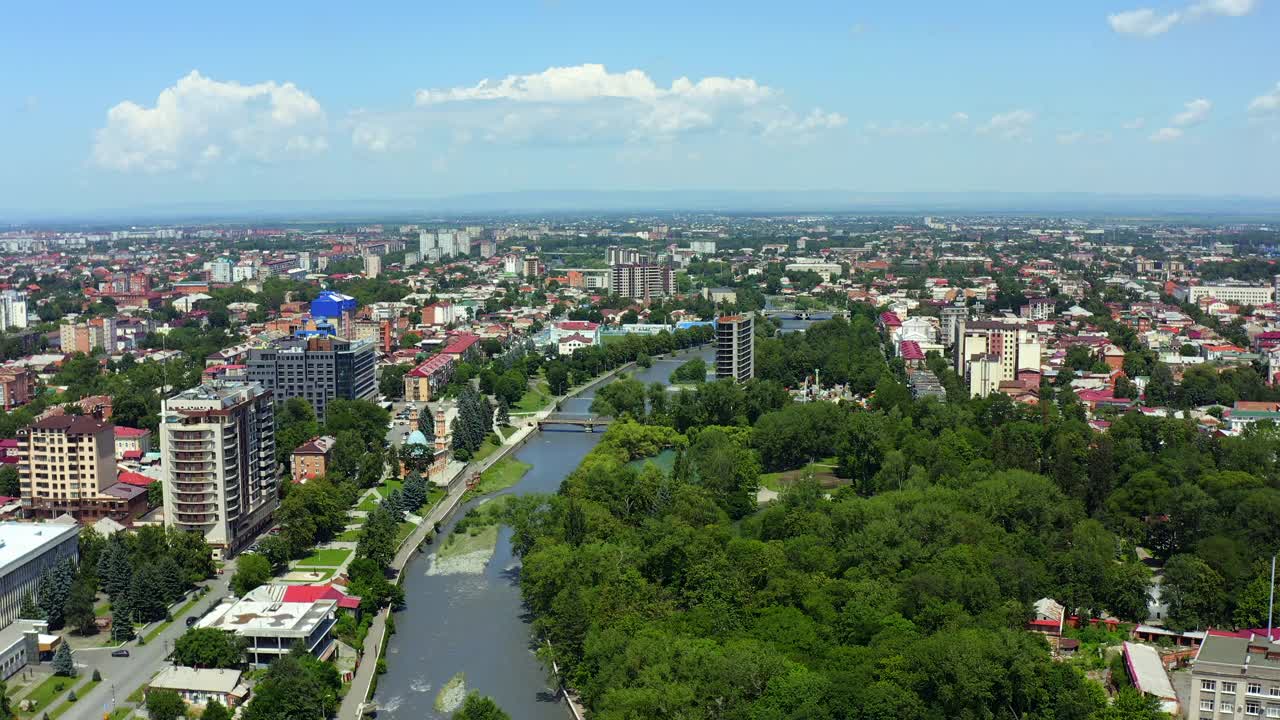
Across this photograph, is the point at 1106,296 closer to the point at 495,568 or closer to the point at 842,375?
the point at 842,375

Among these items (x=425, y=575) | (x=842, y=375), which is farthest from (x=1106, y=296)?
(x=425, y=575)

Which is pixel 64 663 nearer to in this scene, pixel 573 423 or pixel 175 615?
pixel 175 615

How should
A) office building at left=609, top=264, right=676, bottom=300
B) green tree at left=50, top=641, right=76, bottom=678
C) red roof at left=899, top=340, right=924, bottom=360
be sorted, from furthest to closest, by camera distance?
1. office building at left=609, top=264, right=676, bottom=300
2. red roof at left=899, top=340, right=924, bottom=360
3. green tree at left=50, top=641, right=76, bottom=678

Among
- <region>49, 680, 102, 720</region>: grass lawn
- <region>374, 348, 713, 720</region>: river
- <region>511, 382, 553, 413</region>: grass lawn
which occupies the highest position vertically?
<region>511, 382, 553, 413</region>: grass lawn

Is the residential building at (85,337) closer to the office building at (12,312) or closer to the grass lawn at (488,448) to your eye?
the office building at (12,312)

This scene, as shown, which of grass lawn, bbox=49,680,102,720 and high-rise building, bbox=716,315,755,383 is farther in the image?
high-rise building, bbox=716,315,755,383

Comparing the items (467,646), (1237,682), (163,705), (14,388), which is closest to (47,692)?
(163,705)

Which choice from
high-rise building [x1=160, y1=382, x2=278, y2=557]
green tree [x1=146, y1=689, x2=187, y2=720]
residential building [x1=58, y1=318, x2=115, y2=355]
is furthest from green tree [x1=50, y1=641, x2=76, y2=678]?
residential building [x1=58, y1=318, x2=115, y2=355]

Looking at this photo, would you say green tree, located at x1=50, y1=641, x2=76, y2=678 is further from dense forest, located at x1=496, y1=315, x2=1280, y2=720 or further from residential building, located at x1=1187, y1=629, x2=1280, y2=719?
residential building, located at x1=1187, y1=629, x2=1280, y2=719
